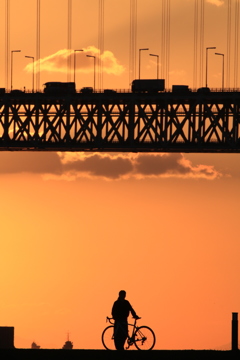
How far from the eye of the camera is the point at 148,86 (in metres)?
146

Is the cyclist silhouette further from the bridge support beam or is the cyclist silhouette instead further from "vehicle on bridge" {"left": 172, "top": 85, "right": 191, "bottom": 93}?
"vehicle on bridge" {"left": 172, "top": 85, "right": 191, "bottom": 93}

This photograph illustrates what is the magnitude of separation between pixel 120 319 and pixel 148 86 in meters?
84.3

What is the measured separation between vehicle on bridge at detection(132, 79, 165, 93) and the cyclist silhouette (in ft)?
272

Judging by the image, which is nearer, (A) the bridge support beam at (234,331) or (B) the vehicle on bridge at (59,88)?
(A) the bridge support beam at (234,331)

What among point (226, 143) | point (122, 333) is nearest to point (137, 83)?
point (226, 143)

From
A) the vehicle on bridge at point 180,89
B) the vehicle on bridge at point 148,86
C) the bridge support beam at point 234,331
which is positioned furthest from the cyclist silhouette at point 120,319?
the vehicle on bridge at point 148,86

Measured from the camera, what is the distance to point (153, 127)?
14212 centimetres

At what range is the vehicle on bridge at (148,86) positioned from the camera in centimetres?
14550

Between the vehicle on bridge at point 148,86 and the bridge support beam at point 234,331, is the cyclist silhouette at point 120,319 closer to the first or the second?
the bridge support beam at point 234,331

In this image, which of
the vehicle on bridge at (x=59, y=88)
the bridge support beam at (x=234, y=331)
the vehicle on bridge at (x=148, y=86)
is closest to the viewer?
the bridge support beam at (x=234, y=331)

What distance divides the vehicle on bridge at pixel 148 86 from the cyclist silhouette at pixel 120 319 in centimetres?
8295

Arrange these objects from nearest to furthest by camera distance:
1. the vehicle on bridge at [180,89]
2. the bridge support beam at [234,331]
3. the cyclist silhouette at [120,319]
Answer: the cyclist silhouette at [120,319] < the bridge support beam at [234,331] < the vehicle on bridge at [180,89]
